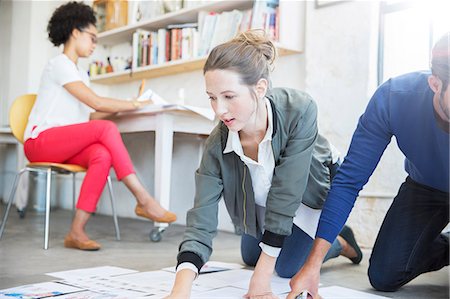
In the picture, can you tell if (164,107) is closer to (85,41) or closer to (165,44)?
(85,41)

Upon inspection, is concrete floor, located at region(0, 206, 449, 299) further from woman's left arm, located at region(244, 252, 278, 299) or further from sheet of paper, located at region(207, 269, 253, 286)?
woman's left arm, located at region(244, 252, 278, 299)

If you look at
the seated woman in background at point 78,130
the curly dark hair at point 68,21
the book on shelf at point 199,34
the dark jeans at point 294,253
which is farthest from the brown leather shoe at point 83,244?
the book on shelf at point 199,34

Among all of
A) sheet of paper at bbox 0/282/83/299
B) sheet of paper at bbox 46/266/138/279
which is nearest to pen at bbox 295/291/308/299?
sheet of paper at bbox 0/282/83/299

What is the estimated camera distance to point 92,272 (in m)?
1.82

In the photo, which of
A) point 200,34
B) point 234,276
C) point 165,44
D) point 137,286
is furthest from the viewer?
point 165,44

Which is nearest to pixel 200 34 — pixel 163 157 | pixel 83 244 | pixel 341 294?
pixel 163 157

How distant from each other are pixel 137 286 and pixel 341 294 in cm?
60

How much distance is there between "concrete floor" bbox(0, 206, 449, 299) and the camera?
5.83 feet

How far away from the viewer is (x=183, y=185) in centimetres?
371

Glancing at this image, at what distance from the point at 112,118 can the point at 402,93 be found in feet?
6.47

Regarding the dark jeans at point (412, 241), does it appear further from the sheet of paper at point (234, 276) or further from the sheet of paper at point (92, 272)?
the sheet of paper at point (92, 272)

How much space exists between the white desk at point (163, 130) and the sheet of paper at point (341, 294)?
4.30ft

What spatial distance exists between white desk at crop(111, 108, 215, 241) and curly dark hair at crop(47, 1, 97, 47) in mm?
506

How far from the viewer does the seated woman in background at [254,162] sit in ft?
4.44
